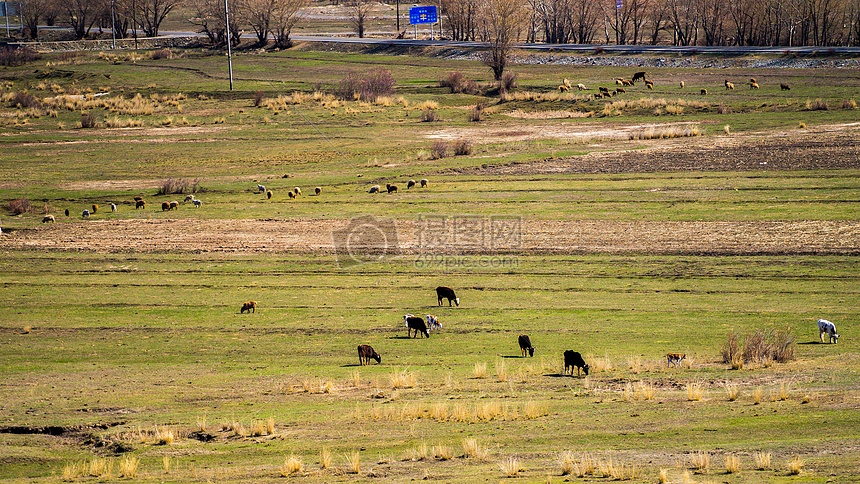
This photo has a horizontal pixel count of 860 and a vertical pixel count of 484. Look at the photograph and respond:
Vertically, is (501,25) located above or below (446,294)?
above

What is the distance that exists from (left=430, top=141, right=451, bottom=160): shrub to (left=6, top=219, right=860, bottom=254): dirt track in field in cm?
1640

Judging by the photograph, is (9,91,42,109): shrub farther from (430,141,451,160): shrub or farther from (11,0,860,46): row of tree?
(11,0,860,46): row of tree

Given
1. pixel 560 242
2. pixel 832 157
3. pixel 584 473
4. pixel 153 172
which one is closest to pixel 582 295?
pixel 560 242

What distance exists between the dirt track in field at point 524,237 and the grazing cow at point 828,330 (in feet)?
32.4

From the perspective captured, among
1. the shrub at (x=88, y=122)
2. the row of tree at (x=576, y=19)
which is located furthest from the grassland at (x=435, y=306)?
the row of tree at (x=576, y=19)

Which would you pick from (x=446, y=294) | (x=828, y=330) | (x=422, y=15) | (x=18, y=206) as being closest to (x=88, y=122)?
(x=18, y=206)

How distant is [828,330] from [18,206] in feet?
119

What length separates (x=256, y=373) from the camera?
20781 millimetres

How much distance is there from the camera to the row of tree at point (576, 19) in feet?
300

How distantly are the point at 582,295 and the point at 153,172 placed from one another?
33031 mm

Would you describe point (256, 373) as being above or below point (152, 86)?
below

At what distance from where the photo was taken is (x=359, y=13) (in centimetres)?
13438

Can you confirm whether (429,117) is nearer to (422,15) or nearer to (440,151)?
(440,151)

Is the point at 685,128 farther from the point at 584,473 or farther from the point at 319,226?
the point at 584,473
